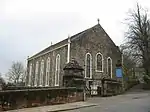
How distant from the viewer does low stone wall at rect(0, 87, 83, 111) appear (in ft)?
47.1

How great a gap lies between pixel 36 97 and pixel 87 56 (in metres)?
17.7

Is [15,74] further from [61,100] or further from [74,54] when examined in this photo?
[61,100]

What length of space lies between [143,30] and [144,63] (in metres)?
5.57

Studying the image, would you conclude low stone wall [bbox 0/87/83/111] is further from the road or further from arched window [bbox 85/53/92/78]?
arched window [bbox 85/53/92/78]

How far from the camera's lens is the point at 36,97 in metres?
16.0

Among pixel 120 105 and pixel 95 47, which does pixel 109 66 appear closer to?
pixel 95 47

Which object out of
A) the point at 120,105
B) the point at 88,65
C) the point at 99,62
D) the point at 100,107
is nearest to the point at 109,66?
the point at 99,62

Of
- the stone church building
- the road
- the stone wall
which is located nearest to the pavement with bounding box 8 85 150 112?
the road

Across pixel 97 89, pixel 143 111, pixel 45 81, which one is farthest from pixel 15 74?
pixel 143 111

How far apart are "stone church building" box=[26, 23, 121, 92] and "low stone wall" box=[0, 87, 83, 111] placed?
12117 millimetres

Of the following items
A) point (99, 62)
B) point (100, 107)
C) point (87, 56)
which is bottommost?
point (100, 107)

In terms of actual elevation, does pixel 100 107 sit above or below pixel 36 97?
below

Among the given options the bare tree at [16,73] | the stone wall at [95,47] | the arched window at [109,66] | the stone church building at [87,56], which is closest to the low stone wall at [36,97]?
the stone church building at [87,56]

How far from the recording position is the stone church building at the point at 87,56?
31766 mm
